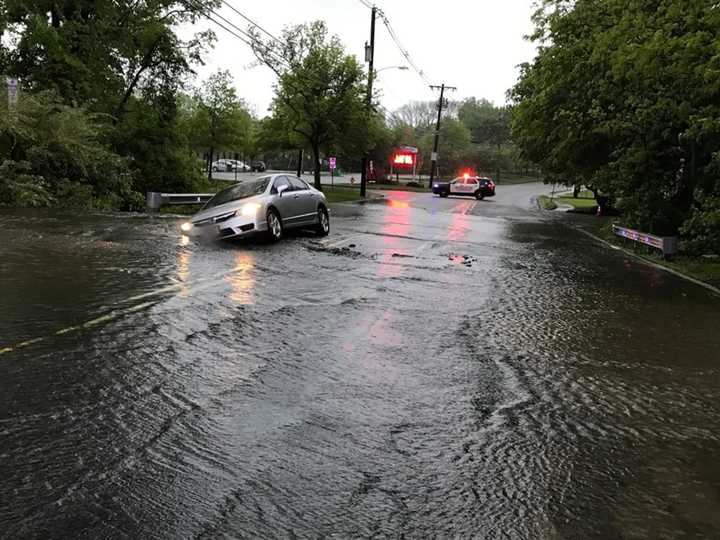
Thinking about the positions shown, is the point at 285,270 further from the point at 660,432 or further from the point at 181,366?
the point at 660,432

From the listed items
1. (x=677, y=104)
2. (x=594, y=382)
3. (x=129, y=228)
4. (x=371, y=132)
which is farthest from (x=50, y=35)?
(x=594, y=382)

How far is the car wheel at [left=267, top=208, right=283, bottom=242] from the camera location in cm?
1360

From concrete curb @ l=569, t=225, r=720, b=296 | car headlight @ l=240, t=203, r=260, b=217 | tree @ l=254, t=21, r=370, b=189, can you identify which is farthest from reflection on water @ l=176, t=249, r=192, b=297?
tree @ l=254, t=21, r=370, b=189

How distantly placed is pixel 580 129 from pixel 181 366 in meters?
23.1

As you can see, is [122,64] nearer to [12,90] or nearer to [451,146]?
[12,90]

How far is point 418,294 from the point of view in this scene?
907 centimetres

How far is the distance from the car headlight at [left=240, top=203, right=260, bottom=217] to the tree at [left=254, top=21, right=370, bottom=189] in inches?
963

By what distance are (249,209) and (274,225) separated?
0.77 m

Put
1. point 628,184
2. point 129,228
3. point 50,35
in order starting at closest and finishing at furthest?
point 129,228
point 628,184
point 50,35

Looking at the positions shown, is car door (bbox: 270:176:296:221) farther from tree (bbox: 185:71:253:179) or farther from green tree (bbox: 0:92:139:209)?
tree (bbox: 185:71:253:179)

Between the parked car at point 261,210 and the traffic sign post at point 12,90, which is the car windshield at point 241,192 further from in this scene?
the traffic sign post at point 12,90

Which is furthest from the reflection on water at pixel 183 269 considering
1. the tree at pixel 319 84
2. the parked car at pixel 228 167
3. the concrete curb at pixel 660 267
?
the parked car at pixel 228 167

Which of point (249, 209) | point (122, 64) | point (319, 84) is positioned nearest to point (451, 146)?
point (319, 84)

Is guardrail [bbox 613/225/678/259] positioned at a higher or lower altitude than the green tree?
lower
